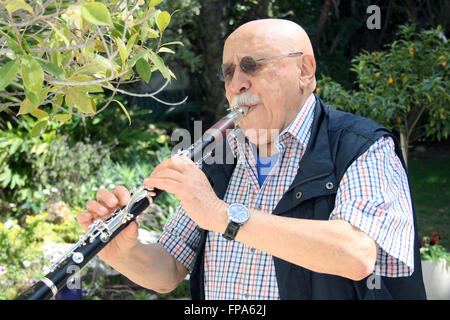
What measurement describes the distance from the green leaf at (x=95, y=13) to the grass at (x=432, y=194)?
6879 mm

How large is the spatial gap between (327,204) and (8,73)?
1149mm

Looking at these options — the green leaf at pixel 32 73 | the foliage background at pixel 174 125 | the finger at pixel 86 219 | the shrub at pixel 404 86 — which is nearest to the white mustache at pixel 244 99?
the finger at pixel 86 219

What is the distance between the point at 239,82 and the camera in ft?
6.87

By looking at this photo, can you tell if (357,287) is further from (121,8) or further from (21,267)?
(21,267)

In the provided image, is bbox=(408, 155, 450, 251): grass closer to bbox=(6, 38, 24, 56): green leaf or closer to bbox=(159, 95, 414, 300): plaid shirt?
bbox=(159, 95, 414, 300): plaid shirt

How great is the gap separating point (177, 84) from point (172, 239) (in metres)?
7.31

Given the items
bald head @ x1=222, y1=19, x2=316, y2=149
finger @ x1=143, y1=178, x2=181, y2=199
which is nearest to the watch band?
finger @ x1=143, y1=178, x2=181, y2=199

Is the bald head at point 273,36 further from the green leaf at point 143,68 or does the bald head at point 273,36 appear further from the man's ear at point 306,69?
the green leaf at point 143,68

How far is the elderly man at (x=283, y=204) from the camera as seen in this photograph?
1.67 meters

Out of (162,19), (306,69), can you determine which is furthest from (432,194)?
(162,19)

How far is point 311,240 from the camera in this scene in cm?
166

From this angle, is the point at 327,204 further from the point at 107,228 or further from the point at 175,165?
the point at 107,228

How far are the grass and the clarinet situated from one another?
605 centimetres

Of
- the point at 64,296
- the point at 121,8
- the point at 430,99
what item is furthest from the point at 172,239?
the point at 430,99
